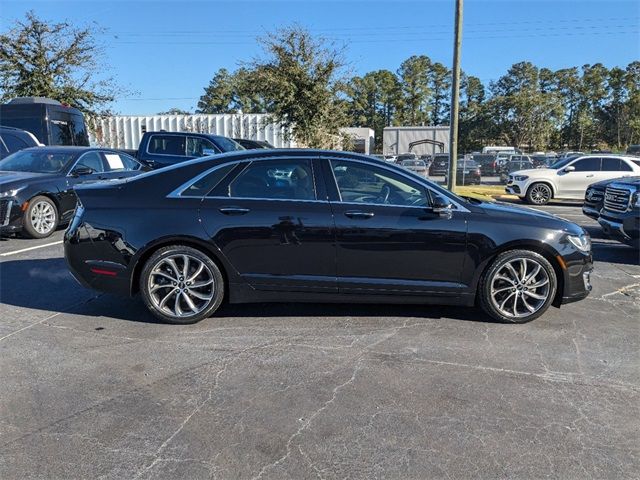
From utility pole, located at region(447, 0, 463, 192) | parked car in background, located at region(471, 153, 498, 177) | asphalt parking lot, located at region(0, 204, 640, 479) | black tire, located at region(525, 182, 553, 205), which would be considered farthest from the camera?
parked car in background, located at region(471, 153, 498, 177)

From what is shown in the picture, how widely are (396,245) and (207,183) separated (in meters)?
1.75

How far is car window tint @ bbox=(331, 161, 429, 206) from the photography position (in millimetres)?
4457

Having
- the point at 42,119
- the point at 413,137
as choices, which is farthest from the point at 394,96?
the point at 42,119

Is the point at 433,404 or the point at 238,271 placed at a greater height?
the point at 238,271

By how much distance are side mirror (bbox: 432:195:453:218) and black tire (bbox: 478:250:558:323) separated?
1.93 ft

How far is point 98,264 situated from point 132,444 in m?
2.15

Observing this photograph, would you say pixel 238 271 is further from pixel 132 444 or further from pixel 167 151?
pixel 167 151

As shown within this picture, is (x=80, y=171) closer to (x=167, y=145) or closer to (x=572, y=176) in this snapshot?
(x=167, y=145)

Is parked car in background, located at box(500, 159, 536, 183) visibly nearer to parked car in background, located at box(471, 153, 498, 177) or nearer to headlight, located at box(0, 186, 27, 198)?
parked car in background, located at box(471, 153, 498, 177)

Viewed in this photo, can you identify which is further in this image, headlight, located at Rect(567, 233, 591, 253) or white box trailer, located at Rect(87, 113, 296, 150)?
white box trailer, located at Rect(87, 113, 296, 150)

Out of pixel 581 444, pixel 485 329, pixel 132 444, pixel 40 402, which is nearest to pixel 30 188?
pixel 40 402

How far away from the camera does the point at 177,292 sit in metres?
4.41

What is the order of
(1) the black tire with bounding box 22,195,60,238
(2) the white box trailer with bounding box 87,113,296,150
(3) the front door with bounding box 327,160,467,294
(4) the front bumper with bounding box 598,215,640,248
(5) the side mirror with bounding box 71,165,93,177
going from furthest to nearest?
(2) the white box trailer with bounding box 87,113,296,150 → (5) the side mirror with bounding box 71,165,93,177 → (1) the black tire with bounding box 22,195,60,238 → (4) the front bumper with bounding box 598,215,640,248 → (3) the front door with bounding box 327,160,467,294

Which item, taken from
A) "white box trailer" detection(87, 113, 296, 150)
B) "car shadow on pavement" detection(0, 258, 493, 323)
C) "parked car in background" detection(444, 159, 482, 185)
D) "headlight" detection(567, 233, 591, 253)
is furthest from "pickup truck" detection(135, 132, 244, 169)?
"parked car in background" detection(444, 159, 482, 185)
